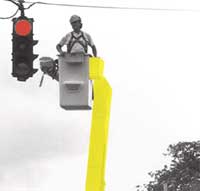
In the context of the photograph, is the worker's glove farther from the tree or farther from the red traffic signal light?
the tree

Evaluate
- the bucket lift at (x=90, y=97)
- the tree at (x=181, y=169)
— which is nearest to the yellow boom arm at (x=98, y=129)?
the bucket lift at (x=90, y=97)

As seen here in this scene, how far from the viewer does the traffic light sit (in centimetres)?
1196

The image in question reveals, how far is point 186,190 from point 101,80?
6542 centimetres

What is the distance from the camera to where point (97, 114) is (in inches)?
503

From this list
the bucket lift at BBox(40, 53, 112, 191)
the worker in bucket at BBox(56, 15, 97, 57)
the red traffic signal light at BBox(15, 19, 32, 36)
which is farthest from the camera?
the worker in bucket at BBox(56, 15, 97, 57)

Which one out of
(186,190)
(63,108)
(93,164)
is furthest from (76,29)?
(186,190)

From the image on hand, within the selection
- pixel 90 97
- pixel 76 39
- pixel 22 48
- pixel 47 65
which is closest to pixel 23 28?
pixel 22 48

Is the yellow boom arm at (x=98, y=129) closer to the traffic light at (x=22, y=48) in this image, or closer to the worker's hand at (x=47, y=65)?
the worker's hand at (x=47, y=65)

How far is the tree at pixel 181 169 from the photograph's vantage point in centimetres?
7981


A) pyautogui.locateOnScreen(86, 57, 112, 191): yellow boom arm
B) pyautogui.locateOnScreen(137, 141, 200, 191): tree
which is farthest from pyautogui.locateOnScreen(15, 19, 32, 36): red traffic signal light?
pyautogui.locateOnScreen(137, 141, 200, 191): tree

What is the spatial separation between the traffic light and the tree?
223 ft

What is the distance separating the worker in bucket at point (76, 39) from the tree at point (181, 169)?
220 ft

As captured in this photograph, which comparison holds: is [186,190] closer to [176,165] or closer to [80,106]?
[176,165]

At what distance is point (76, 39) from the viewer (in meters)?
12.7
